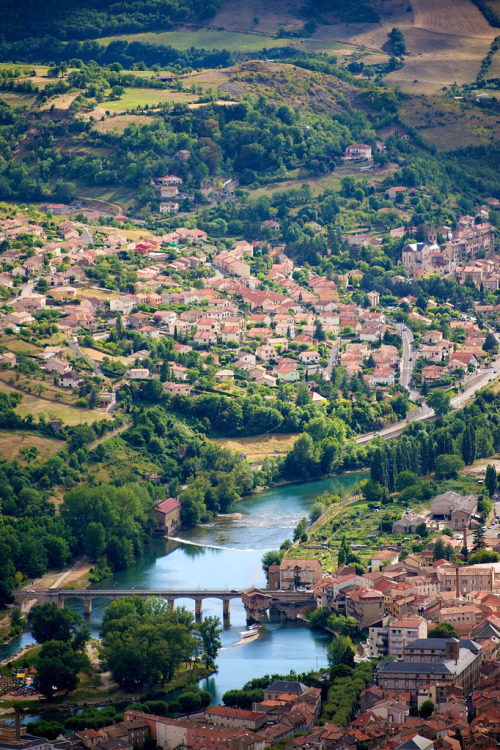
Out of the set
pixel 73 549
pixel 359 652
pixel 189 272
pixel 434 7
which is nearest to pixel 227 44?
pixel 434 7

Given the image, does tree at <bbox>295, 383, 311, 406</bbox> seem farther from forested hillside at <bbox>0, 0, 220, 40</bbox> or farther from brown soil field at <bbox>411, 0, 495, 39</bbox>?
forested hillside at <bbox>0, 0, 220, 40</bbox>

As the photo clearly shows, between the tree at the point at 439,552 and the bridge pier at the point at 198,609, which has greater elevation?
the tree at the point at 439,552

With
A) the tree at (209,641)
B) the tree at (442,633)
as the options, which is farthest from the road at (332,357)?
the tree at (442,633)

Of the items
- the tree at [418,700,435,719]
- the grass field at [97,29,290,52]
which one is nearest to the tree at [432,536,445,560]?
the tree at [418,700,435,719]

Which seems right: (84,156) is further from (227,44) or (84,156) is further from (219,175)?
(227,44)

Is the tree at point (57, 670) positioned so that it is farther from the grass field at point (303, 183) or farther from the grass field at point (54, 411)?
the grass field at point (303, 183)

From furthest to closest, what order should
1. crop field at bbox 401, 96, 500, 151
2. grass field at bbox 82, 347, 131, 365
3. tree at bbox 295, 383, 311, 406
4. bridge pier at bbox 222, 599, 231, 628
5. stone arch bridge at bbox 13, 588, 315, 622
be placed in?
crop field at bbox 401, 96, 500, 151, tree at bbox 295, 383, 311, 406, grass field at bbox 82, 347, 131, 365, stone arch bridge at bbox 13, 588, 315, 622, bridge pier at bbox 222, 599, 231, 628
